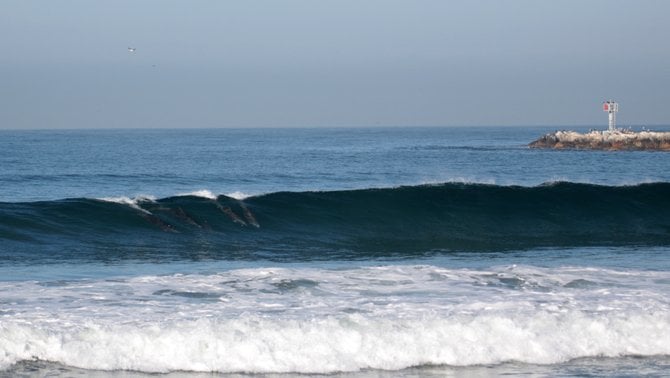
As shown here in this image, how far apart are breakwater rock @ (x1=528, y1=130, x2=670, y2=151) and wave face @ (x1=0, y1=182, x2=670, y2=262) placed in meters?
44.0

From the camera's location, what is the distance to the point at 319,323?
9.52m

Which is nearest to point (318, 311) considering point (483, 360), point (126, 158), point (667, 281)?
point (483, 360)

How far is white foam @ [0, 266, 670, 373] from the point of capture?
8.95m

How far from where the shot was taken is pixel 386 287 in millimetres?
11852

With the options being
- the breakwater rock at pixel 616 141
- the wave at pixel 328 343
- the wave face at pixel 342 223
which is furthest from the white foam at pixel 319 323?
the breakwater rock at pixel 616 141

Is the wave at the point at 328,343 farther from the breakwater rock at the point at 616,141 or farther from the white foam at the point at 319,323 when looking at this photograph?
the breakwater rock at the point at 616,141

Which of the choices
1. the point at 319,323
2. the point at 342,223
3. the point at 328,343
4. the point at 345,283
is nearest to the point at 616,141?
the point at 342,223

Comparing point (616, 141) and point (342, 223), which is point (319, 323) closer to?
point (342, 223)

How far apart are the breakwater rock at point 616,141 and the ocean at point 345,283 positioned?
4339 cm

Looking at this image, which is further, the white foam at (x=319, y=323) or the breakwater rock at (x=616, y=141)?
the breakwater rock at (x=616, y=141)

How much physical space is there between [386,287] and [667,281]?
3.76 meters

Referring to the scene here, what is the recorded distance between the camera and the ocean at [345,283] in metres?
9.00

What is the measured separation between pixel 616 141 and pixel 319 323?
2432 inches

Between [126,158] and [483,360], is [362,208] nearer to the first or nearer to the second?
[483,360]
